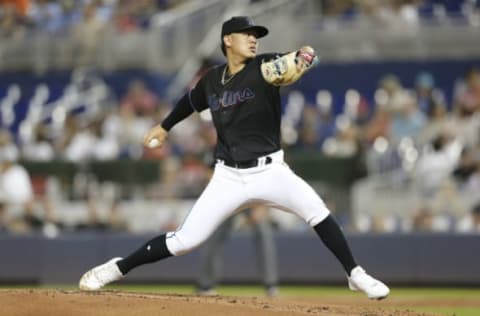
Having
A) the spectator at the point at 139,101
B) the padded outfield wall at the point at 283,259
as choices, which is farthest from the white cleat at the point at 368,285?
the spectator at the point at 139,101

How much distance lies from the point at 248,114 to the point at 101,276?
1469 millimetres

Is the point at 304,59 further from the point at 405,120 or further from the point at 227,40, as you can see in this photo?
the point at 405,120

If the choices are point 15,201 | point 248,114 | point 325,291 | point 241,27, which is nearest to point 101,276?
point 248,114

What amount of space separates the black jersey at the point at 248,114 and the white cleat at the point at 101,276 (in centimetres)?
102

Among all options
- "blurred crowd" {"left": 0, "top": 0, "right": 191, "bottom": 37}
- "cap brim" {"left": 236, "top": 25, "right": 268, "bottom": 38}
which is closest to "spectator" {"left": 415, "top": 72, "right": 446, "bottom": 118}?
"blurred crowd" {"left": 0, "top": 0, "right": 191, "bottom": 37}

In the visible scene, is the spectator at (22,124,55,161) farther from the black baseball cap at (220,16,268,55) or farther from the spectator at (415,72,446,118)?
the black baseball cap at (220,16,268,55)

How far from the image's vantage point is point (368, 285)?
6809 mm

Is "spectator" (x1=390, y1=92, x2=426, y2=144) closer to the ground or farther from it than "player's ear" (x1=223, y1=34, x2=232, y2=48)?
closer to the ground

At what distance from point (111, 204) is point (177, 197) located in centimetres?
86

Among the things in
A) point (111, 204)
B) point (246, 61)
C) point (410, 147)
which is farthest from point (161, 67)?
point (246, 61)

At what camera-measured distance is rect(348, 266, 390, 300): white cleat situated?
6.79 meters

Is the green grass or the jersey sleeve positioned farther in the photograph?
the green grass

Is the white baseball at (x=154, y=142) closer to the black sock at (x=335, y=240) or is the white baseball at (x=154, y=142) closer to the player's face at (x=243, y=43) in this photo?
the player's face at (x=243, y=43)

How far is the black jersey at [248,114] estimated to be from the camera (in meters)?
6.93
